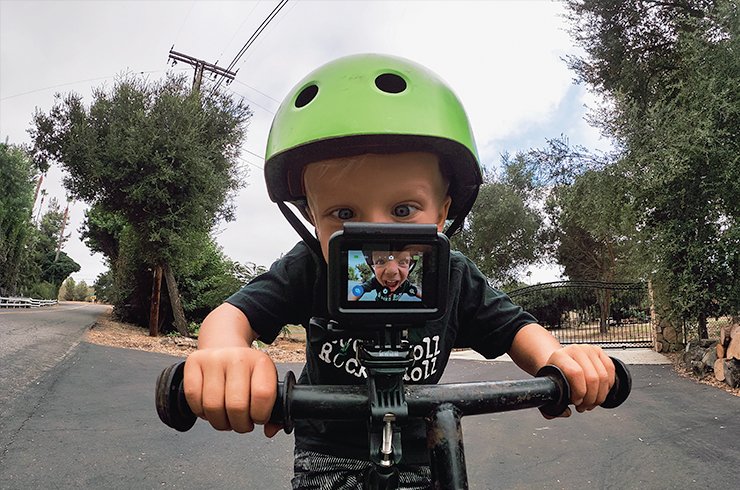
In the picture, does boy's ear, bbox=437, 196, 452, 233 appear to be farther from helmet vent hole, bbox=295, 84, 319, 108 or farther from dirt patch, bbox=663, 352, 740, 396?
dirt patch, bbox=663, 352, 740, 396

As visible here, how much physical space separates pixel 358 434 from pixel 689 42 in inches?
404

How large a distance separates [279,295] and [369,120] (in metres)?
0.61

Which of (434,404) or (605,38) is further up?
(605,38)

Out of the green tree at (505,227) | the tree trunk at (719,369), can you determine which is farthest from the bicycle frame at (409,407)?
the green tree at (505,227)

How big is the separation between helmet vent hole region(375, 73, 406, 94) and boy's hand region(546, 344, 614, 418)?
772mm

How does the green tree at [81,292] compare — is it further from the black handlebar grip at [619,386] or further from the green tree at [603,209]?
the black handlebar grip at [619,386]

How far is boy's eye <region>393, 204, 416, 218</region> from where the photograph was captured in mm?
1223

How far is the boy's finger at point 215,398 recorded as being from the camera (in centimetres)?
85

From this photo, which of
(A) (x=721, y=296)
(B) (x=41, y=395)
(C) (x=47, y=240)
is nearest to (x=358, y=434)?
(B) (x=41, y=395)

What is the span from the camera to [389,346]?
878 mm

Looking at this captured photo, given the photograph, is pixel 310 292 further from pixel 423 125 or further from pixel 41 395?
pixel 41 395

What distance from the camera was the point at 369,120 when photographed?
3.85 feet

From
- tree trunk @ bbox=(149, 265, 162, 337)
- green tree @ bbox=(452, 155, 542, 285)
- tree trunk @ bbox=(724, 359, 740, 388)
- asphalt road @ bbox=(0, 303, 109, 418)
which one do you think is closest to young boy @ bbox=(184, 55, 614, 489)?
asphalt road @ bbox=(0, 303, 109, 418)

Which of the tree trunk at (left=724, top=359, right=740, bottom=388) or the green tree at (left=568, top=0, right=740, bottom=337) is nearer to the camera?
the tree trunk at (left=724, top=359, right=740, bottom=388)
